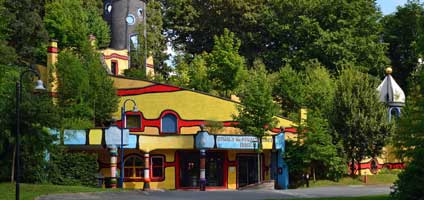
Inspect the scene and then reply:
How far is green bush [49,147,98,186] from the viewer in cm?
3254

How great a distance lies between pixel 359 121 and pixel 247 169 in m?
7.43

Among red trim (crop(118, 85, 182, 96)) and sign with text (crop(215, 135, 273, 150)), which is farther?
red trim (crop(118, 85, 182, 96))

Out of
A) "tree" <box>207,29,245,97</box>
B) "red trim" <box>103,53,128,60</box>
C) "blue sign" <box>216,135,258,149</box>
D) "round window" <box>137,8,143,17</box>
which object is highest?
"round window" <box>137,8,143,17</box>

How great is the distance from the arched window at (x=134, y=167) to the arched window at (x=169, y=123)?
2.98m

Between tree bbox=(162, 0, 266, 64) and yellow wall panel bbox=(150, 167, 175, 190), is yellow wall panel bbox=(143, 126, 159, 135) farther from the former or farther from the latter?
tree bbox=(162, 0, 266, 64)

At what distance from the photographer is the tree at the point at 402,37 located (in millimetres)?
64000

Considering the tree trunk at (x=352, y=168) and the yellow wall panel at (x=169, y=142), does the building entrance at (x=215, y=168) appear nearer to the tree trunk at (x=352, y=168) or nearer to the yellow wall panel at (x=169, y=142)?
the yellow wall panel at (x=169, y=142)

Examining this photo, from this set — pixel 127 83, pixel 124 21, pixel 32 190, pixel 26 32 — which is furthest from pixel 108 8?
pixel 32 190

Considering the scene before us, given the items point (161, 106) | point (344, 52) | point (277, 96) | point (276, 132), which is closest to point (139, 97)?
point (161, 106)

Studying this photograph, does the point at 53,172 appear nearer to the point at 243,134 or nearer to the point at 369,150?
the point at 243,134

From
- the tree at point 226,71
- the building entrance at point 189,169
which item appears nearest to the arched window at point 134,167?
the building entrance at point 189,169

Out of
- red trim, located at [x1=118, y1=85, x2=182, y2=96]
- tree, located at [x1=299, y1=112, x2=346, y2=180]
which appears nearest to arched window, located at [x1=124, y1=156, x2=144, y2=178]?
red trim, located at [x1=118, y1=85, x2=182, y2=96]

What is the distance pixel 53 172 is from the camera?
3225cm

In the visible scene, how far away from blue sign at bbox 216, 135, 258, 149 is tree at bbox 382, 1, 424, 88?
2988 centimetres
